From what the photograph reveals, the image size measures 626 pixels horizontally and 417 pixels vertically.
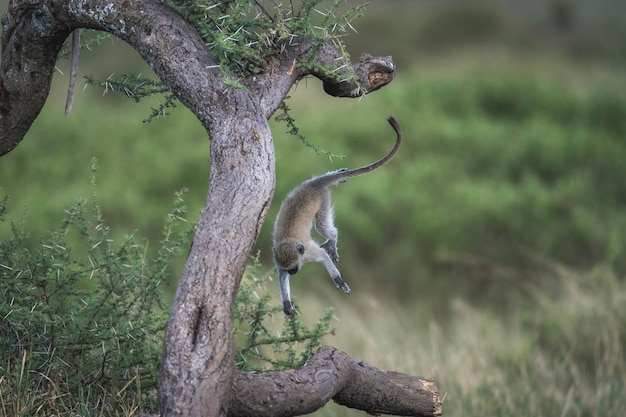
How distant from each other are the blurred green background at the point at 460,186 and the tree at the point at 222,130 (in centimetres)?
305

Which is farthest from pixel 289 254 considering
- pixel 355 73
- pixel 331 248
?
pixel 355 73

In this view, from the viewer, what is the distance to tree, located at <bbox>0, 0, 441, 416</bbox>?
13.0 ft

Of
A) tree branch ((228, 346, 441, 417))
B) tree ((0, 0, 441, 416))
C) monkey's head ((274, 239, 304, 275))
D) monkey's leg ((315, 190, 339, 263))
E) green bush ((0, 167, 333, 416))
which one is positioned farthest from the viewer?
monkey's leg ((315, 190, 339, 263))

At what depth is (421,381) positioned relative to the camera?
4.74m

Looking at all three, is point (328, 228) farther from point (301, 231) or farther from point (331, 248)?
point (301, 231)

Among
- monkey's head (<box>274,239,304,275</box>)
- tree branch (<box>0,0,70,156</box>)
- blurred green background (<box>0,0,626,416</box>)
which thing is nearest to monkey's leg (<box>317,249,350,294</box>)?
monkey's head (<box>274,239,304,275</box>)

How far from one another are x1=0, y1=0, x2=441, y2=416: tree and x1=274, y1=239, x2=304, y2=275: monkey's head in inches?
17.6

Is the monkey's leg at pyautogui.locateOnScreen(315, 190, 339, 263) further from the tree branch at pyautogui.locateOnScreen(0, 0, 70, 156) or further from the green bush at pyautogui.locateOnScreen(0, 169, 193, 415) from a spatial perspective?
the tree branch at pyautogui.locateOnScreen(0, 0, 70, 156)

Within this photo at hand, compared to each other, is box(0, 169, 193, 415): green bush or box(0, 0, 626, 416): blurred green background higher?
box(0, 169, 193, 415): green bush

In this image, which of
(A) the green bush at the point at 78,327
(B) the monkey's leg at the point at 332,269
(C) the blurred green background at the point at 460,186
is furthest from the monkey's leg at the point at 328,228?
(C) the blurred green background at the point at 460,186

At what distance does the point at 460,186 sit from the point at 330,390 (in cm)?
1285

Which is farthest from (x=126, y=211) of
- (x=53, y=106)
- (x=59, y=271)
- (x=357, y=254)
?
(x=59, y=271)

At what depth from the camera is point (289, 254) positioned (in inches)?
182

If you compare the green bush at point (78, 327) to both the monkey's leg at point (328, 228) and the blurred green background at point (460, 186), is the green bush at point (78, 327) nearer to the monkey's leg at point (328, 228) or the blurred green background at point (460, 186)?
the monkey's leg at point (328, 228)
